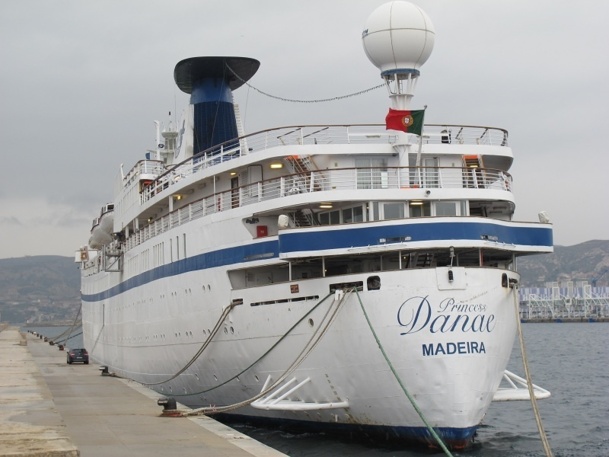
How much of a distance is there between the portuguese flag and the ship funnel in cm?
1233

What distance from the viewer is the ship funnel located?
34.2 meters

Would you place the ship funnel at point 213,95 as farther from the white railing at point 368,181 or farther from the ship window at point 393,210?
the ship window at point 393,210

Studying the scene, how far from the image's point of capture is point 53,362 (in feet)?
159

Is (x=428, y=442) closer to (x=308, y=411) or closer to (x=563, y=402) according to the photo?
(x=308, y=411)

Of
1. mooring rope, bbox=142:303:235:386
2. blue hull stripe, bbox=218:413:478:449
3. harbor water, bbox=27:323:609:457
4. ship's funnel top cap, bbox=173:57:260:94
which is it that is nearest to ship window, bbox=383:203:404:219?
mooring rope, bbox=142:303:235:386

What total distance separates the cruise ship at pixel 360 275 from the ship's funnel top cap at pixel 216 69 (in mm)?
6720

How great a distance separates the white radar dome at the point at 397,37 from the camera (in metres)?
24.4

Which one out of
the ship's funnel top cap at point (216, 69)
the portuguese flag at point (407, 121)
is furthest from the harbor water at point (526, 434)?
the ship's funnel top cap at point (216, 69)

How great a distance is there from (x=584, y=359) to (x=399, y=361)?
46.8 metres

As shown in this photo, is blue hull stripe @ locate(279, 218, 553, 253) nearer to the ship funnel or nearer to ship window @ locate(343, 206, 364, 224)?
ship window @ locate(343, 206, 364, 224)

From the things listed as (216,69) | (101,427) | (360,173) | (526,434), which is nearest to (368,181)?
(360,173)

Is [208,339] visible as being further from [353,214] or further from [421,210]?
[421,210]

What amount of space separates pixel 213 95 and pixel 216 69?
1000 mm

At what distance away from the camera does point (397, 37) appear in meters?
24.4
